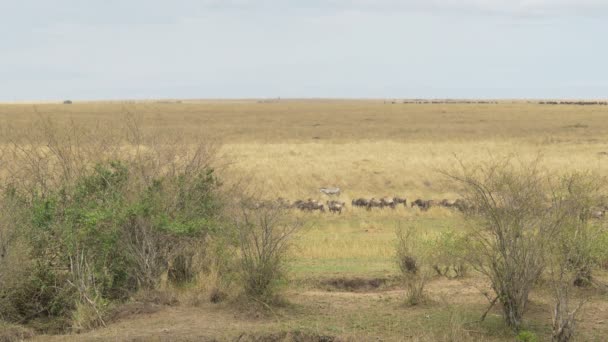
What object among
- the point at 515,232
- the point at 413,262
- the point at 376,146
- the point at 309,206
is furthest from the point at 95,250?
the point at 376,146

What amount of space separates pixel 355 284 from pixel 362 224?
350 inches

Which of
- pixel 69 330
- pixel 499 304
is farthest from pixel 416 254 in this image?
pixel 69 330

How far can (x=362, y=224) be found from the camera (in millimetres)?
21953

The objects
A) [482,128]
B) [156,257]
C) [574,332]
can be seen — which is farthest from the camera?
[482,128]

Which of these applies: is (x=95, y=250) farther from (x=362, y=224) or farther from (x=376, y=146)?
(x=376, y=146)

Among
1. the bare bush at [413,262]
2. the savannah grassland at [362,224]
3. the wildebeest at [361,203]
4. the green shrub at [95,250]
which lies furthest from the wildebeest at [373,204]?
the green shrub at [95,250]

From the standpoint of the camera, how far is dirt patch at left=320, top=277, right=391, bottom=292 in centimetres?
1300

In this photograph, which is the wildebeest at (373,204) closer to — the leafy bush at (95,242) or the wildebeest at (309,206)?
the wildebeest at (309,206)

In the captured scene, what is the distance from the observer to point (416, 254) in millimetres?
12469

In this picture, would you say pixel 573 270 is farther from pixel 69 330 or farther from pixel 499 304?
pixel 69 330

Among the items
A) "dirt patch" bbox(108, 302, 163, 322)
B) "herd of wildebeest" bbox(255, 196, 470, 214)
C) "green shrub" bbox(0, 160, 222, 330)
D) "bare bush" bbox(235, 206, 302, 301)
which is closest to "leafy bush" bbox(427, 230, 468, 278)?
"bare bush" bbox(235, 206, 302, 301)

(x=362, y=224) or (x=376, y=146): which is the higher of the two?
(x=376, y=146)

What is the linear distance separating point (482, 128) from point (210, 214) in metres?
51.0

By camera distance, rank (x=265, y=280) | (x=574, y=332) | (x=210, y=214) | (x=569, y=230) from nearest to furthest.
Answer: (x=574, y=332)
(x=569, y=230)
(x=265, y=280)
(x=210, y=214)
